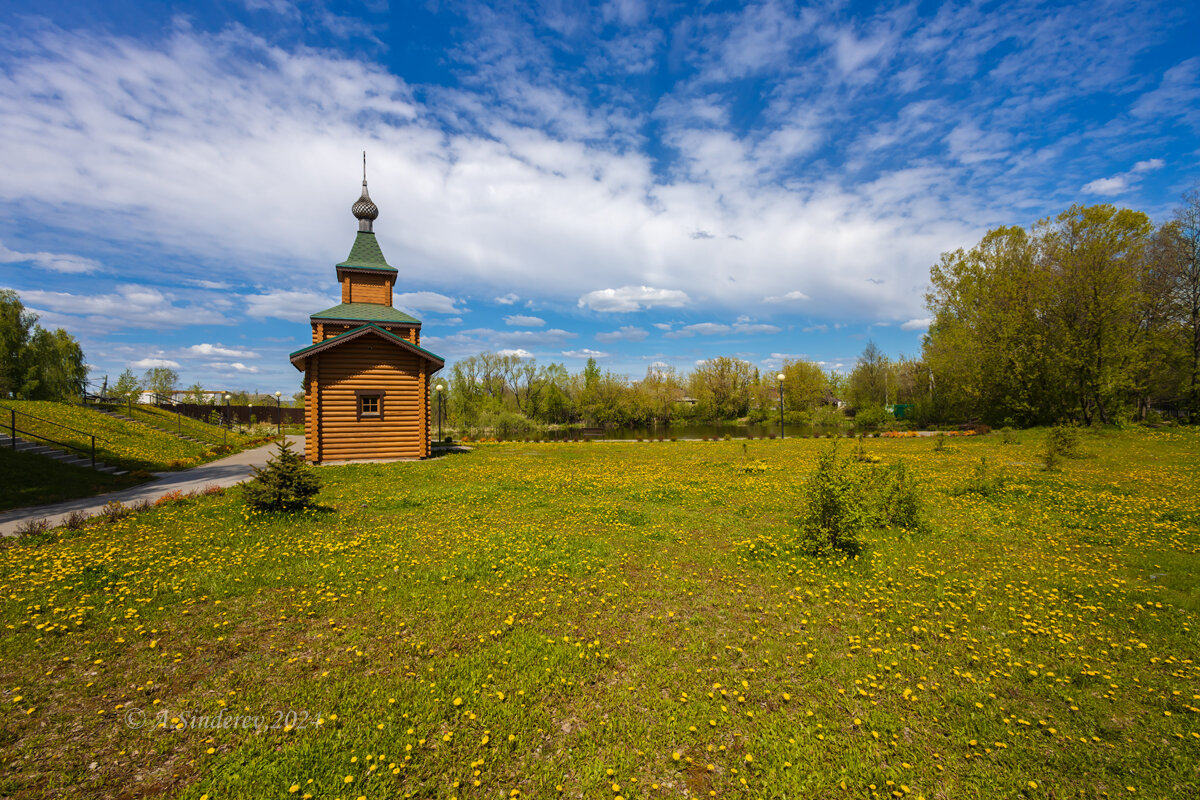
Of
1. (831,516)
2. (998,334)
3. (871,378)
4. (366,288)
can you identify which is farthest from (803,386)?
(831,516)

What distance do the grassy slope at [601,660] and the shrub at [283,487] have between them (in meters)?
0.82

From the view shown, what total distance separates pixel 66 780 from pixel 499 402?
2500 inches

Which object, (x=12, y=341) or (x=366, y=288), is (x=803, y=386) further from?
(x=12, y=341)

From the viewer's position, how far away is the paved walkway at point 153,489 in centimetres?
1043

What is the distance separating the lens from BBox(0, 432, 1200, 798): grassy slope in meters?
3.55

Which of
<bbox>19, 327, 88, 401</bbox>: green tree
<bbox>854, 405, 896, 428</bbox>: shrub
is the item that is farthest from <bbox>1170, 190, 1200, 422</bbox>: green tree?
<bbox>19, 327, 88, 401</bbox>: green tree

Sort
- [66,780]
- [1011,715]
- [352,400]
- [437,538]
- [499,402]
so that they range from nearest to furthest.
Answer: [66,780]
[1011,715]
[437,538]
[352,400]
[499,402]

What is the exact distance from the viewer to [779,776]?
353 cm

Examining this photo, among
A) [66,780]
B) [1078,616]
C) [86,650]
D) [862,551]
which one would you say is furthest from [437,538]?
[1078,616]

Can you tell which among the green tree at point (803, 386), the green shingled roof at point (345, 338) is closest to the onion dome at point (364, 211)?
the green shingled roof at point (345, 338)

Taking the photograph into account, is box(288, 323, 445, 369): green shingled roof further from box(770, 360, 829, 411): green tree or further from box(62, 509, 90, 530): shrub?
box(770, 360, 829, 411): green tree

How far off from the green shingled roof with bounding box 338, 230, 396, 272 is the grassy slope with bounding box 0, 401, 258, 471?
1203 cm

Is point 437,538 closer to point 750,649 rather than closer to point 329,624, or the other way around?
point 329,624

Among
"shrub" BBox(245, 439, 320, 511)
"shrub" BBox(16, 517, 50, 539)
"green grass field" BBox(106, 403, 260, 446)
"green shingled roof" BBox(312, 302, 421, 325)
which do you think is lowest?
"shrub" BBox(16, 517, 50, 539)
